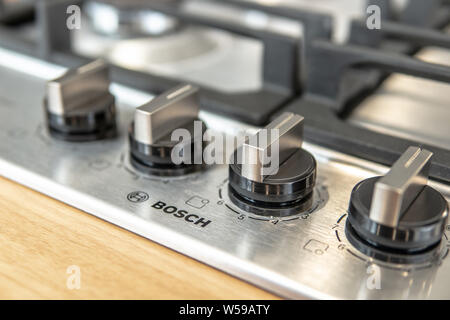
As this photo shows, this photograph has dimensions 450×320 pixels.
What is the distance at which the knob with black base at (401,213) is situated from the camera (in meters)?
0.33

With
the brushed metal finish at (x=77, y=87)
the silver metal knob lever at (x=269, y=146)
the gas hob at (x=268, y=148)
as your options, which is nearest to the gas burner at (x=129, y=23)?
the gas hob at (x=268, y=148)

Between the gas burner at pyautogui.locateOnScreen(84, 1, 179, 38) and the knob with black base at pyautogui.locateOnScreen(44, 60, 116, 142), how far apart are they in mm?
234

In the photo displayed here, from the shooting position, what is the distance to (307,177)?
0.39m

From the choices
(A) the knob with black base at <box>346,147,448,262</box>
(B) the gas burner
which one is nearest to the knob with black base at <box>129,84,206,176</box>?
(A) the knob with black base at <box>346,147,448,262</box>

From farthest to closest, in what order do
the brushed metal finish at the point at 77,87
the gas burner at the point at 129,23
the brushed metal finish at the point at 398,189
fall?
the gas burner at the point at 129,23 < the brushed metal finish at the point at 77,87 < the brushed metal finish at the point at 398,189

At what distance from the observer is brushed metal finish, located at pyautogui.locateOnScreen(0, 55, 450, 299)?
1.11ft

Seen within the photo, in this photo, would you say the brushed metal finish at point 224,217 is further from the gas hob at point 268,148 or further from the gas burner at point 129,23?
the gas burner at point 129,23

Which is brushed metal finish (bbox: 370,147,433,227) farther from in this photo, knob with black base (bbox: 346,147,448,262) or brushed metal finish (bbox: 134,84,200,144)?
brushed metal finish (bbox: 134,84,200,144)

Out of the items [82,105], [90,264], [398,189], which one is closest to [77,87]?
[82,105]

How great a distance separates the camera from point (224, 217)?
394mm

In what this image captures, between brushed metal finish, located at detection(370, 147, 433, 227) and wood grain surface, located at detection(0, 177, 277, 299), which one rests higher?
brushed metal finish, located at detection(370, 147, 433, 227)

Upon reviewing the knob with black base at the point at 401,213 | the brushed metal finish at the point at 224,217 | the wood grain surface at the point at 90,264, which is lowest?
the wood grain surface at the point at 90,264
